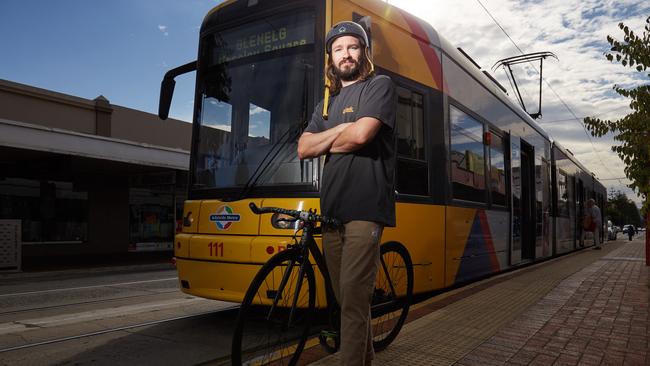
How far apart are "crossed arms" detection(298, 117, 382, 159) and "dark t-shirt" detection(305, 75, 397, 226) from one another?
0.16ft

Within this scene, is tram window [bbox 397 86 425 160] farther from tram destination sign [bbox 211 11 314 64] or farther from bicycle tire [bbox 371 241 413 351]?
bicycle tire [bbox 371 241 413 351]

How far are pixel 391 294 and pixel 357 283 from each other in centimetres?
140

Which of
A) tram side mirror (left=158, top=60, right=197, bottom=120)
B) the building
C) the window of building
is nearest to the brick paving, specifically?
tram side mirror (left=158, top=60, right=197, bottom=120)

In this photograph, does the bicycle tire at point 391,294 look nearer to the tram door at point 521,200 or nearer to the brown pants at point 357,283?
the brown pants at point 357,283

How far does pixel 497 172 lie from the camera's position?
325 inches

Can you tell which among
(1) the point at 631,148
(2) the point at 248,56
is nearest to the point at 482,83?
(1) the point at 631,148

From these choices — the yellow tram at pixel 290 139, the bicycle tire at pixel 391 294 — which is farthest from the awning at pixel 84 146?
the bicycle tire at pixel 391 294

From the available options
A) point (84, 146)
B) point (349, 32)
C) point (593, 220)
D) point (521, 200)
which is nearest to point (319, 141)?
point (349, 32)

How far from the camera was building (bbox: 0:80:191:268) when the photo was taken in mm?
14578

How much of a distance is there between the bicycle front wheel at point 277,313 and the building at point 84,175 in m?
12.1

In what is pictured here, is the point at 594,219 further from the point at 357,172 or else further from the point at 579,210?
the point at 357,172

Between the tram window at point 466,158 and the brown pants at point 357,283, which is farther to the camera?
the tram window at point 466,158

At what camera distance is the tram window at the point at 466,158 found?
635 cm

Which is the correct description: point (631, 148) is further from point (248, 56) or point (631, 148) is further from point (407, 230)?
point (248, 56)
